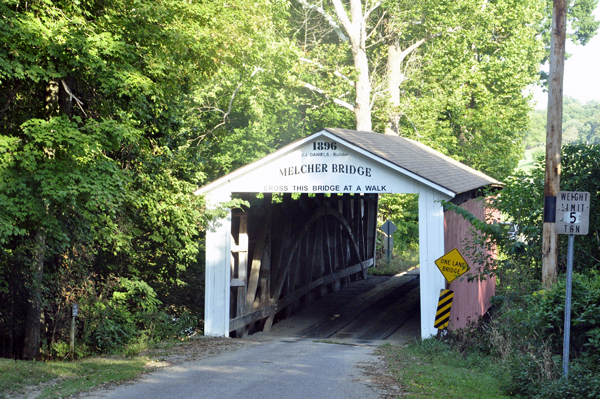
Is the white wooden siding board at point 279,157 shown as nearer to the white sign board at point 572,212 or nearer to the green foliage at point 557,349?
the green foliage at point 557,349

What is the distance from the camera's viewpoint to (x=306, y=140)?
15.0 m

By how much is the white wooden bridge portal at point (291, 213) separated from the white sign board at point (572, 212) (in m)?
5.19

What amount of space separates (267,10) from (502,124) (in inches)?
532

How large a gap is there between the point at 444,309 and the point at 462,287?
2736 mm

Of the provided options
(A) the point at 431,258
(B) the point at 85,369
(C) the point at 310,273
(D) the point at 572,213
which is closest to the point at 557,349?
(D) the point at 572,213

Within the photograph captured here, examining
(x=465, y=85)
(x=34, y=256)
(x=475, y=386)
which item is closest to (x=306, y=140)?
(x=34, y=256)

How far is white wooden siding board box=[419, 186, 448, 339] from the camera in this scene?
14.0 m

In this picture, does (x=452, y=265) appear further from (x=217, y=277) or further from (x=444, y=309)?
→ (x=217, y=277)

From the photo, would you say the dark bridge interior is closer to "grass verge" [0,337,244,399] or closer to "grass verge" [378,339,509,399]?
"grass verge" [0,337,244,399]

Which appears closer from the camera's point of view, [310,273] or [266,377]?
[266,377]

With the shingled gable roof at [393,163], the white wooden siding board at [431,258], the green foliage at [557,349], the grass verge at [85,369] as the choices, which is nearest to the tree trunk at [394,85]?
the shingled gable roof at [393,163]

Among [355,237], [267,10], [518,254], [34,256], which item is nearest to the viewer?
[34,256]

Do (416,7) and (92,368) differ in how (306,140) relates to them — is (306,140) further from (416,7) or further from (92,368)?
(416,7)

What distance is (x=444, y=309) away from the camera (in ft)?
45.3
